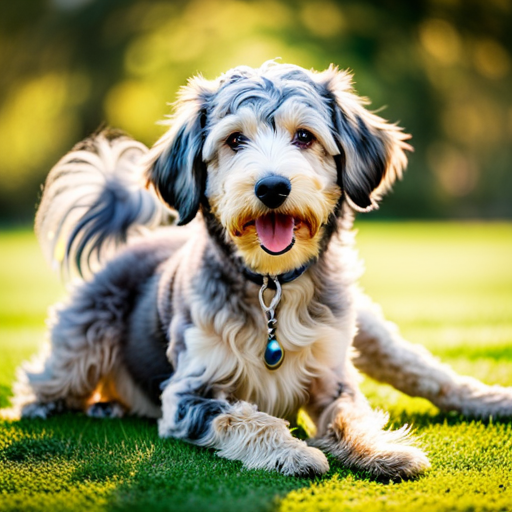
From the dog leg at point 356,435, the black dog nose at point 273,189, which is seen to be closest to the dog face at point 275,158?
the black dog nose at point 273,189

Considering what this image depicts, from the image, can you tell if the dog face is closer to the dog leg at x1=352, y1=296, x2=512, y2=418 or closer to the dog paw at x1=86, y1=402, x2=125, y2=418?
the dog leg at x1=352, y1=296, x2=512, y2=418

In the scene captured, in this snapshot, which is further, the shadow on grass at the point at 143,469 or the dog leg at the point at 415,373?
the dog leg at the point at 415,373

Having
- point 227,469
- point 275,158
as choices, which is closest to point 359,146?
point 275,158

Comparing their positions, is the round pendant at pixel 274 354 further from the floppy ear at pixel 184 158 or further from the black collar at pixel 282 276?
the floppy ear at pixel 184 158

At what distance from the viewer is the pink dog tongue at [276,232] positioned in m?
4.03

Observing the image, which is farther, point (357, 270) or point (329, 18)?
point (329, 18)

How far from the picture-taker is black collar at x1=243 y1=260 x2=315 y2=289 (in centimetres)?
431

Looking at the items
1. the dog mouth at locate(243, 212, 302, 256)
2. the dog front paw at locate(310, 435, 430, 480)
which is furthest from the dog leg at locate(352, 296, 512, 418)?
the dog mouth at locate(243, 212, 302, 256)

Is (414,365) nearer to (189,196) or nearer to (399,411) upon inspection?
(399,411)

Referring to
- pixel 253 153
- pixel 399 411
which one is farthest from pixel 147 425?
Result: pixel 253 153

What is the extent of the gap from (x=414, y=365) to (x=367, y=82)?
3284cm

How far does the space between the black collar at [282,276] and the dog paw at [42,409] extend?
1910 millimetres

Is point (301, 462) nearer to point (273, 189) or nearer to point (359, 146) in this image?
point (273, 189)

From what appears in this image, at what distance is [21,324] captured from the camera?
10.8 metres
